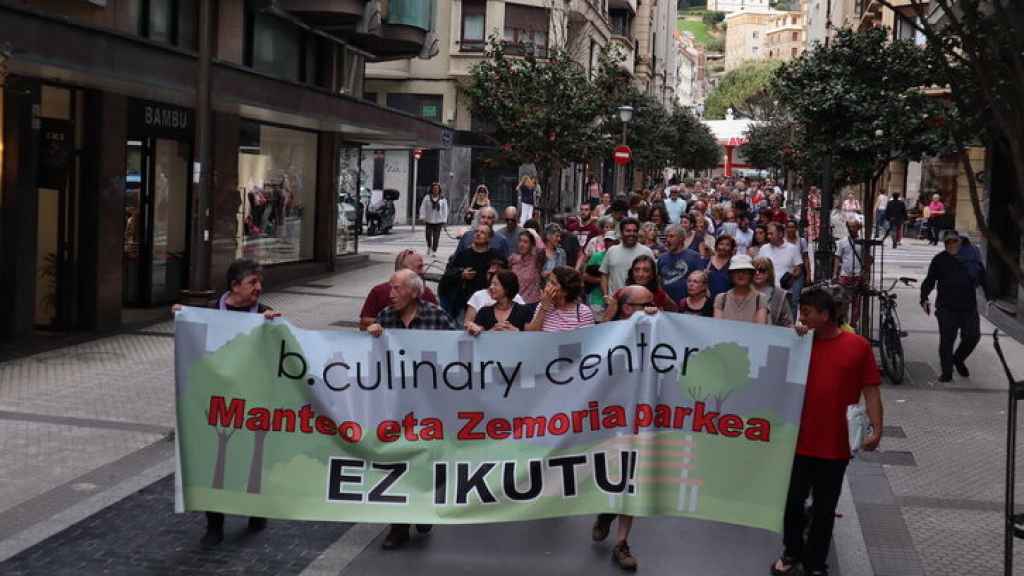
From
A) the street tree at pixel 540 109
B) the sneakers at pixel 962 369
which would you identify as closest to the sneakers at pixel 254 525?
the sneakers at pixel 962 369

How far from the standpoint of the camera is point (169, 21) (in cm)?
1894

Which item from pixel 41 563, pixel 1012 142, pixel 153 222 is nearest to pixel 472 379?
pixel 41 563

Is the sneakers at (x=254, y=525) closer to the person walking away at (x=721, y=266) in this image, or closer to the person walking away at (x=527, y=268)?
the person walking away at (x=527, y=268)

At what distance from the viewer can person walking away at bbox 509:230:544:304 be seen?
43.6 feet

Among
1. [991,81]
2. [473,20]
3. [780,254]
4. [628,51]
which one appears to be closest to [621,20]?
[628,51]

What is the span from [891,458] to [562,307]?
12.1ft

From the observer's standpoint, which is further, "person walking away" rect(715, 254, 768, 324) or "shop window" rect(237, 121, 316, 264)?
"shop window" rect(237, 121, 316, 264)

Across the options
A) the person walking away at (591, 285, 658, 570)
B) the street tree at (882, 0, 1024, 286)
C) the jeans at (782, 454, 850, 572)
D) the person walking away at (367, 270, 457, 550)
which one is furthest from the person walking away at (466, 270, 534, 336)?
the street tree at (882, 0, 1024, 286)

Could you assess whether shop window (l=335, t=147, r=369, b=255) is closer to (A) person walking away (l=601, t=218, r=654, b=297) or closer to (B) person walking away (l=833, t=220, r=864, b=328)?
(B) person walking away (l=833, t=220, r=864, b=328)

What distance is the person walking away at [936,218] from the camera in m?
44.0

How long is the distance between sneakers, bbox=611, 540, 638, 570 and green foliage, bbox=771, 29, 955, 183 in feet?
33.9

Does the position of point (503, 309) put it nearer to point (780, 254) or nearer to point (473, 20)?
point (780, 254)

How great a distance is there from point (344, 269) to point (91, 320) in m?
11.9

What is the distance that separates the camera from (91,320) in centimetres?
1673
